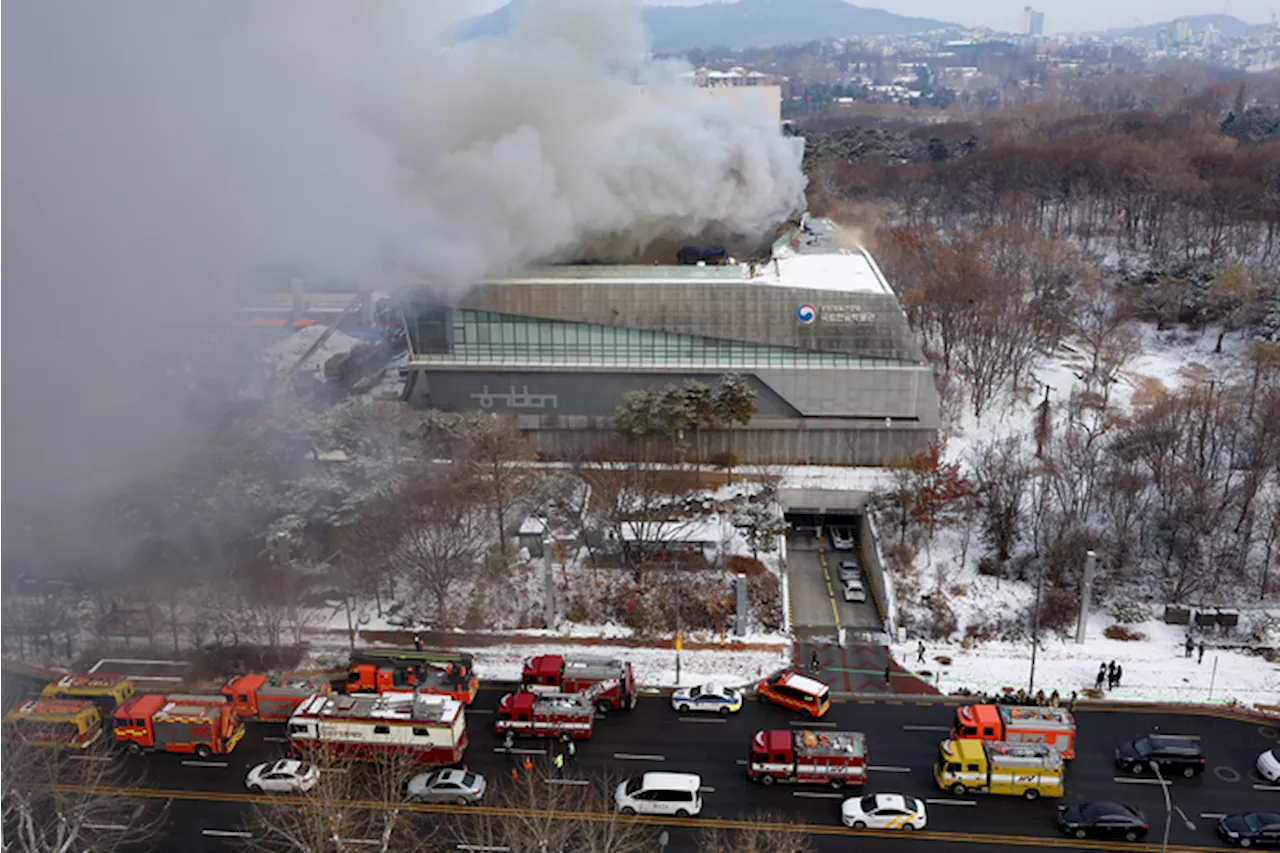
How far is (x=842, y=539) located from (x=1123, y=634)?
10389mm

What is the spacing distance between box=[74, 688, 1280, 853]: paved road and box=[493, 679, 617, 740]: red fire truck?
1.25ft

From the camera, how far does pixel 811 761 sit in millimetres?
23703

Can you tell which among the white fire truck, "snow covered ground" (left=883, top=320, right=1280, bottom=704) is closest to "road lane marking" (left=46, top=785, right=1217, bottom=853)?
the white fire truck

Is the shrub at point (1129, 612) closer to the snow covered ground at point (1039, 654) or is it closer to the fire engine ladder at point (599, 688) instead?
the snow covered ground at point (1039, 654)

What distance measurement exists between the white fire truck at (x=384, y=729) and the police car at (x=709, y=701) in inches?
223

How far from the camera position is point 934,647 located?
30594 mm

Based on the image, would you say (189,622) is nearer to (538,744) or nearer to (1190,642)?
(538,744)

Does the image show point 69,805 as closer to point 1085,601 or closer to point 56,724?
point 56,724

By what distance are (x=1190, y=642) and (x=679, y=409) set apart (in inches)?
685

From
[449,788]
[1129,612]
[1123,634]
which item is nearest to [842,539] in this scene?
[1129,612]

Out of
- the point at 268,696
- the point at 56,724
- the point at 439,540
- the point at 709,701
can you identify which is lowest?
the point at 709,701

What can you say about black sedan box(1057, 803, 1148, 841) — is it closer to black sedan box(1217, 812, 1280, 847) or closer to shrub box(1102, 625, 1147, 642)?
black sedan box(1217, 812, 1280, 847)

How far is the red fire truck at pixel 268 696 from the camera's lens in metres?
26.4

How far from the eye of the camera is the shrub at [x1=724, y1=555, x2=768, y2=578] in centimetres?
3403
